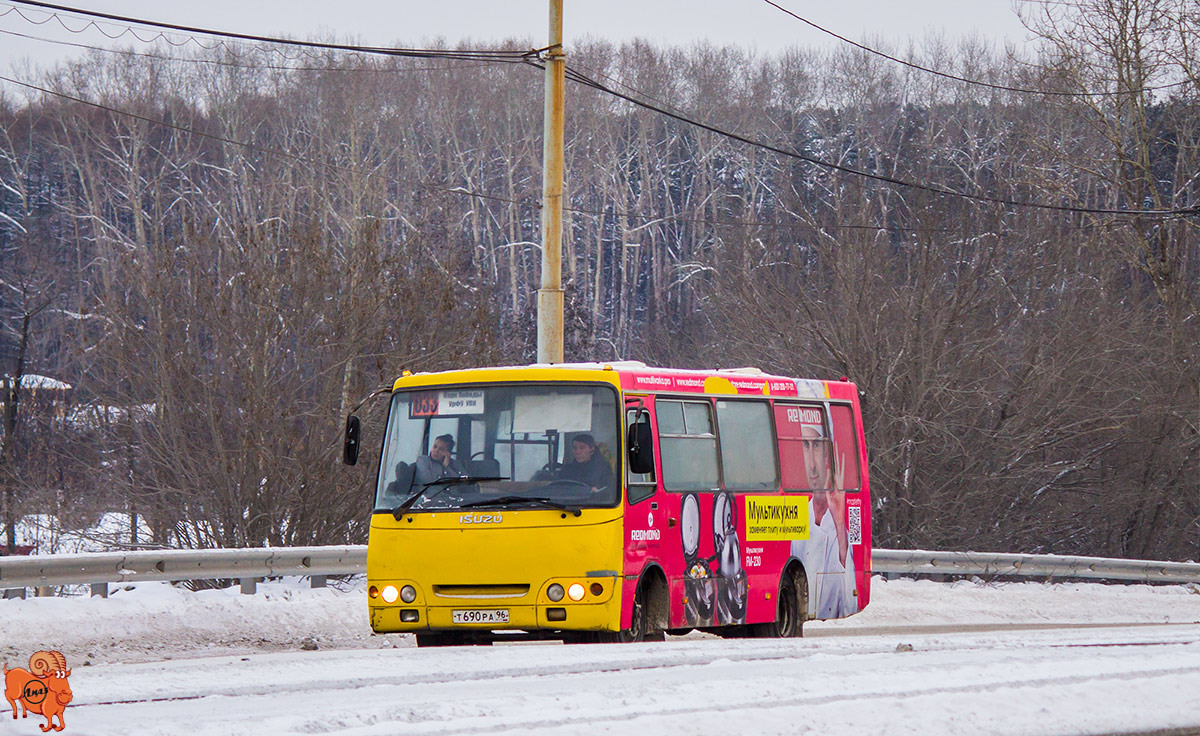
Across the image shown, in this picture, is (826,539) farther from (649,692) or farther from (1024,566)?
(1024,566)

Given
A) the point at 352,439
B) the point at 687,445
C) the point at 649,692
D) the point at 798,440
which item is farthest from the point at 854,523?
the point at 649,692

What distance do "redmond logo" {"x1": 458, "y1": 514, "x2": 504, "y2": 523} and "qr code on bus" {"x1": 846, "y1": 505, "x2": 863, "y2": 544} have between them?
18.9 ft

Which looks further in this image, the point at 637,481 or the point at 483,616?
the point at 637,481

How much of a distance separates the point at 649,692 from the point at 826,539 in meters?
8.06

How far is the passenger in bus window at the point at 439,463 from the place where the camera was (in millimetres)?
12375

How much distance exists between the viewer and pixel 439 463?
40.8ft

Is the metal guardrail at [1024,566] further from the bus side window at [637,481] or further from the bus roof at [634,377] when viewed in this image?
the bus side window at [637,481]

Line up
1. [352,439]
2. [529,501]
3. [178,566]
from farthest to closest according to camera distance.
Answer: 1. [178,566]
2. [352,439]
3. [529,501]

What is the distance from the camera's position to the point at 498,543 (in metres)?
12.0

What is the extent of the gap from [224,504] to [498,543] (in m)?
11.3

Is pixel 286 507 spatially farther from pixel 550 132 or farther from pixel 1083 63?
pixel 1083 63

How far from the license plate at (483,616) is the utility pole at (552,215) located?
588 centimetres

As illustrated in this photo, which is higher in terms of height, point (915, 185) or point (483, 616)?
point (915, 185)

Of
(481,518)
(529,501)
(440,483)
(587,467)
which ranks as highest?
(587,467)
